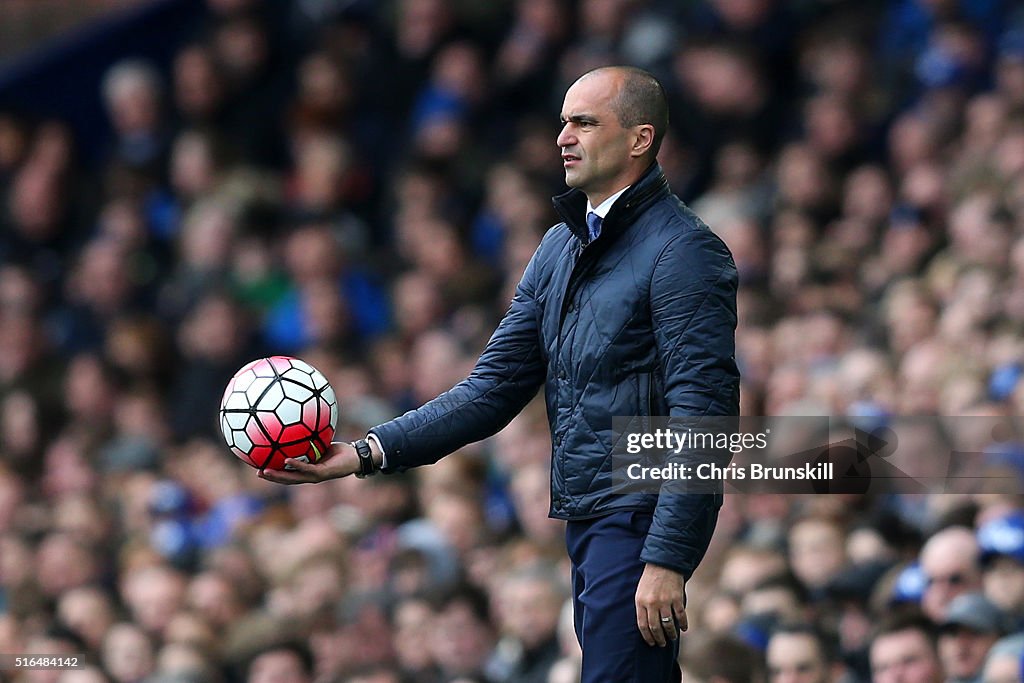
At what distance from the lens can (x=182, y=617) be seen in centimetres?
861

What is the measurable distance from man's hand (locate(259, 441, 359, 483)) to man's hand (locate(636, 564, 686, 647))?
881 millimetres

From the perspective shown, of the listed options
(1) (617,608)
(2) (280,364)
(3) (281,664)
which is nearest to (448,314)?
(3) (281,664)

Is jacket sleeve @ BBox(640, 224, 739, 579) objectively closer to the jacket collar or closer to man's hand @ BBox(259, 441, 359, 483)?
the jacket collar

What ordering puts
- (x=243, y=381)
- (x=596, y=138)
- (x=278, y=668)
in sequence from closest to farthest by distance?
(x=596, y=138) < (x=243, y=381) < (x=278, y=668)

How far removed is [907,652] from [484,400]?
217cm

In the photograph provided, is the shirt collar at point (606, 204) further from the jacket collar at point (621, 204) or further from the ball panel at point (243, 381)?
the ball panel at point (243, 381)

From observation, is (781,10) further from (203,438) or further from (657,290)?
(657,290)

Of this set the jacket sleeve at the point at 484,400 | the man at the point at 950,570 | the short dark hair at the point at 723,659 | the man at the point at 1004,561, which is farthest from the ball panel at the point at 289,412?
the man at the point at 1004,561

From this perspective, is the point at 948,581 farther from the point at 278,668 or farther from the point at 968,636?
the point at 278,668

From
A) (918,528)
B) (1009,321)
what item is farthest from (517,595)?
(1009,321)

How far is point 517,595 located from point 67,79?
7.59 m

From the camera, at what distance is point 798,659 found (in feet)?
21.0

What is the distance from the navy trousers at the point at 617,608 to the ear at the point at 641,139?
96 cm

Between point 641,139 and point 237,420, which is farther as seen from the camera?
point 237,420
